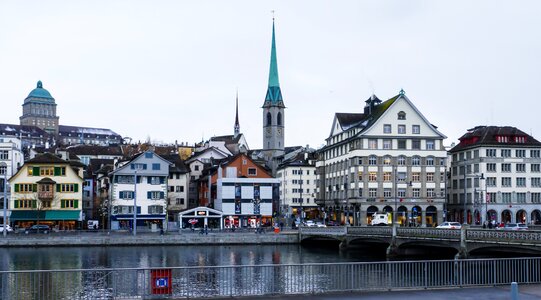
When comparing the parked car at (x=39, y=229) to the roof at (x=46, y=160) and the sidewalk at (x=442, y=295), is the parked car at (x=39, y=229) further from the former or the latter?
the sidewalk at (x=442, y=295)

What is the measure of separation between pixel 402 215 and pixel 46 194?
2161 inches

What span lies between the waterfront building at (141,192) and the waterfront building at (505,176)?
50515mm

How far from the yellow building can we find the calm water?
63.7 feet

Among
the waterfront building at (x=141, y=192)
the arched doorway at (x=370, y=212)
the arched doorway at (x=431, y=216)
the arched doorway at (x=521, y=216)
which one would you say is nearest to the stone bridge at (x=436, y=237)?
the arched doorway at (x=370, y=212)

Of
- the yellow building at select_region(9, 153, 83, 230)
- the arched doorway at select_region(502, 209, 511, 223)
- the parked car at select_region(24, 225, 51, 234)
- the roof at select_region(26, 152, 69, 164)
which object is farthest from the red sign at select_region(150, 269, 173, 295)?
the arched doorway at select_region(502, 209, 511, 223)

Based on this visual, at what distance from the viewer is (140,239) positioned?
86250mm

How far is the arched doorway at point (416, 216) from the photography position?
109 m

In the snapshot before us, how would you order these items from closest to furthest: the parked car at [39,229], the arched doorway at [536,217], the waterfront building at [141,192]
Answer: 1. the parked car at [39,229]
2. the waterfront building at [141,192]
3. the arched doorway at [536,217]

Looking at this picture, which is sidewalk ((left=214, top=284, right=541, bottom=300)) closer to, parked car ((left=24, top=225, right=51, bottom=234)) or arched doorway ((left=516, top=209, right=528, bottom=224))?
parked car ((left=24, top=225, right=51, bottom=234))

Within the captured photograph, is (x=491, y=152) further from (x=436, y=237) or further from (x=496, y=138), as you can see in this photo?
(x=436, y=237)

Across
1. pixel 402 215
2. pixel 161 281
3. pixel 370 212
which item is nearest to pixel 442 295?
pixel 161 281

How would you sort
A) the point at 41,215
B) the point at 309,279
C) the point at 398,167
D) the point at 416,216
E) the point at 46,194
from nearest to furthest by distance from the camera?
the point at 309,279
the point at 46,194
the point at 41,215
the point at 398,167
the point at 416,216

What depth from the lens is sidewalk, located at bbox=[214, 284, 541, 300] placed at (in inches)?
1025

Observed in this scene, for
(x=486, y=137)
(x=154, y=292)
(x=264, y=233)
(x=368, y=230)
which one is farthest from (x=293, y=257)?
(x=486, y=137)
